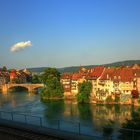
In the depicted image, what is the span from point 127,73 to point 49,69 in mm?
28529

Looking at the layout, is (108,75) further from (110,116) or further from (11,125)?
(11,125)

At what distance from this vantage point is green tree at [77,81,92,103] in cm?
6706

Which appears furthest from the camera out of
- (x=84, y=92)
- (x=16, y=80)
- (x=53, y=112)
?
(x=16, y=80)

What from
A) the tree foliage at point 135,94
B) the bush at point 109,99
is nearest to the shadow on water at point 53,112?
the bush at point 109,99

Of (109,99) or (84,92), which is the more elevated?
(84,92)

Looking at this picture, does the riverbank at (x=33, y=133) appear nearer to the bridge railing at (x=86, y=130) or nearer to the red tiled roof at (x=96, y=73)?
the bridge railing at (x=86, y=130)

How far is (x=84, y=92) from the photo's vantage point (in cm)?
6794

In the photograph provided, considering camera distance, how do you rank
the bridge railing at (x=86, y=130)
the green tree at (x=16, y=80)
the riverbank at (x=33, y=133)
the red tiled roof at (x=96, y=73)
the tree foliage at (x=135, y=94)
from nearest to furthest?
the riverbank at (x=33, y=133) < the bridge railing at (x=86, y=130) < the tree foliage at (x=135, y=94) < the red tiled roof at (x=96, y=73) < the green tree at (x=16, y=80)

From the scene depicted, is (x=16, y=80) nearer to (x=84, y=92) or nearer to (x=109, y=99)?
(x=84, y=92)

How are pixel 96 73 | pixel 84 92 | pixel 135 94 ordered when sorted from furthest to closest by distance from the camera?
pixel 96 73, pixel 84 92, pixel 135 94

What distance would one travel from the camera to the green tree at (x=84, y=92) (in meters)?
67.1

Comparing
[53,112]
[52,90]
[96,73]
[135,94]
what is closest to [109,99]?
[135,94]

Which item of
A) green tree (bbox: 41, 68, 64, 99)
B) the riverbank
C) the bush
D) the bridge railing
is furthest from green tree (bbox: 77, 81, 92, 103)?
the riverbank

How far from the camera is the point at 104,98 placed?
6712 cm
